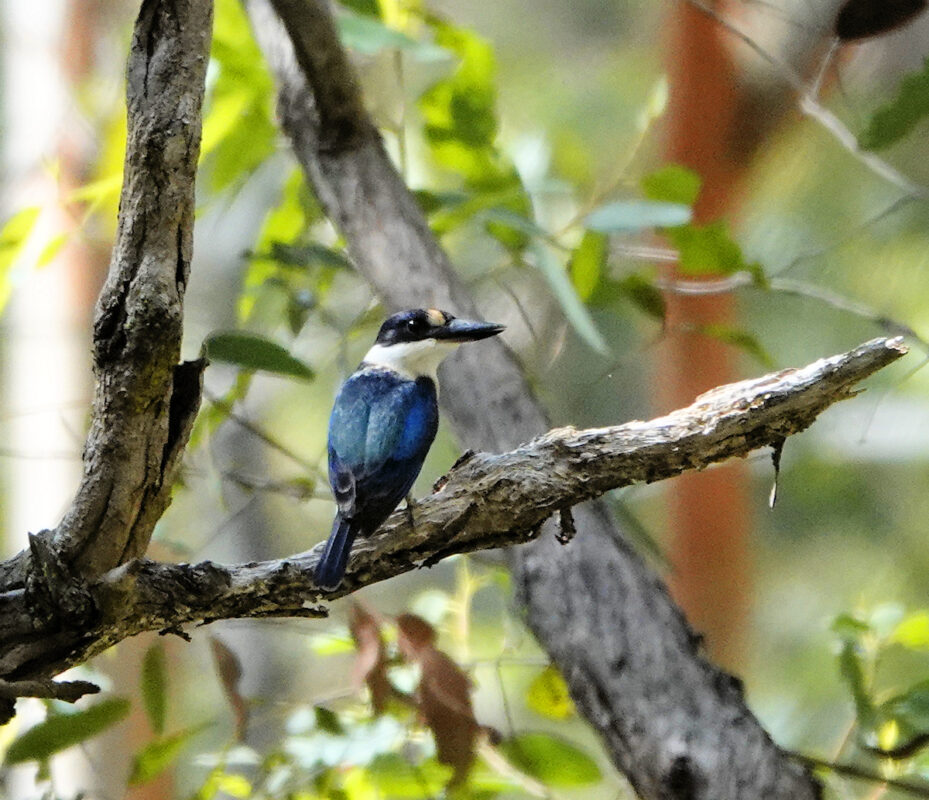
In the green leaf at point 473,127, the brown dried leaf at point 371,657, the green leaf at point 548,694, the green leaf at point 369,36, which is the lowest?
the green leaf at point 548,694

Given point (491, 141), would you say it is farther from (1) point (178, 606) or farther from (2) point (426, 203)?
(1) point (178, 606)

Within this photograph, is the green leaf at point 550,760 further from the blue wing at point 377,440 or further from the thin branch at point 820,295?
the thin branch at point 820,295

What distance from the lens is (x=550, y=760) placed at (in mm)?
1371

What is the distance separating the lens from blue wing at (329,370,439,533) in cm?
93

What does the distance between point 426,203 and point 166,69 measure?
0.79 m

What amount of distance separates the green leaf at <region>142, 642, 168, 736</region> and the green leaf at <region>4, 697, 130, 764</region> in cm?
→ 7

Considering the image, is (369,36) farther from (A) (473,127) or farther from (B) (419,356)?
(B) (419,356)

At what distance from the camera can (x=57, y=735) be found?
47.5 inches

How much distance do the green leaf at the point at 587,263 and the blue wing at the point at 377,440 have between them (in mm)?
332

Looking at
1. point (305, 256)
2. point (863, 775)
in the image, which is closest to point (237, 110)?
point (305, 256)

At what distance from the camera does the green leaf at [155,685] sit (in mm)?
1281

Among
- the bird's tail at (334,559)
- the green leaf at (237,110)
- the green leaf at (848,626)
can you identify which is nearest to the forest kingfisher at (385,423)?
the bird's tail at (334,559)

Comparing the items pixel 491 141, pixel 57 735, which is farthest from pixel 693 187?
A: pixel 57 735

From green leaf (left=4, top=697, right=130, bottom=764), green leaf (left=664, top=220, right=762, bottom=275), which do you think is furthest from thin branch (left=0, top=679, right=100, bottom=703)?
green leaf (left=664, top=220, right=762, bottom=275)
